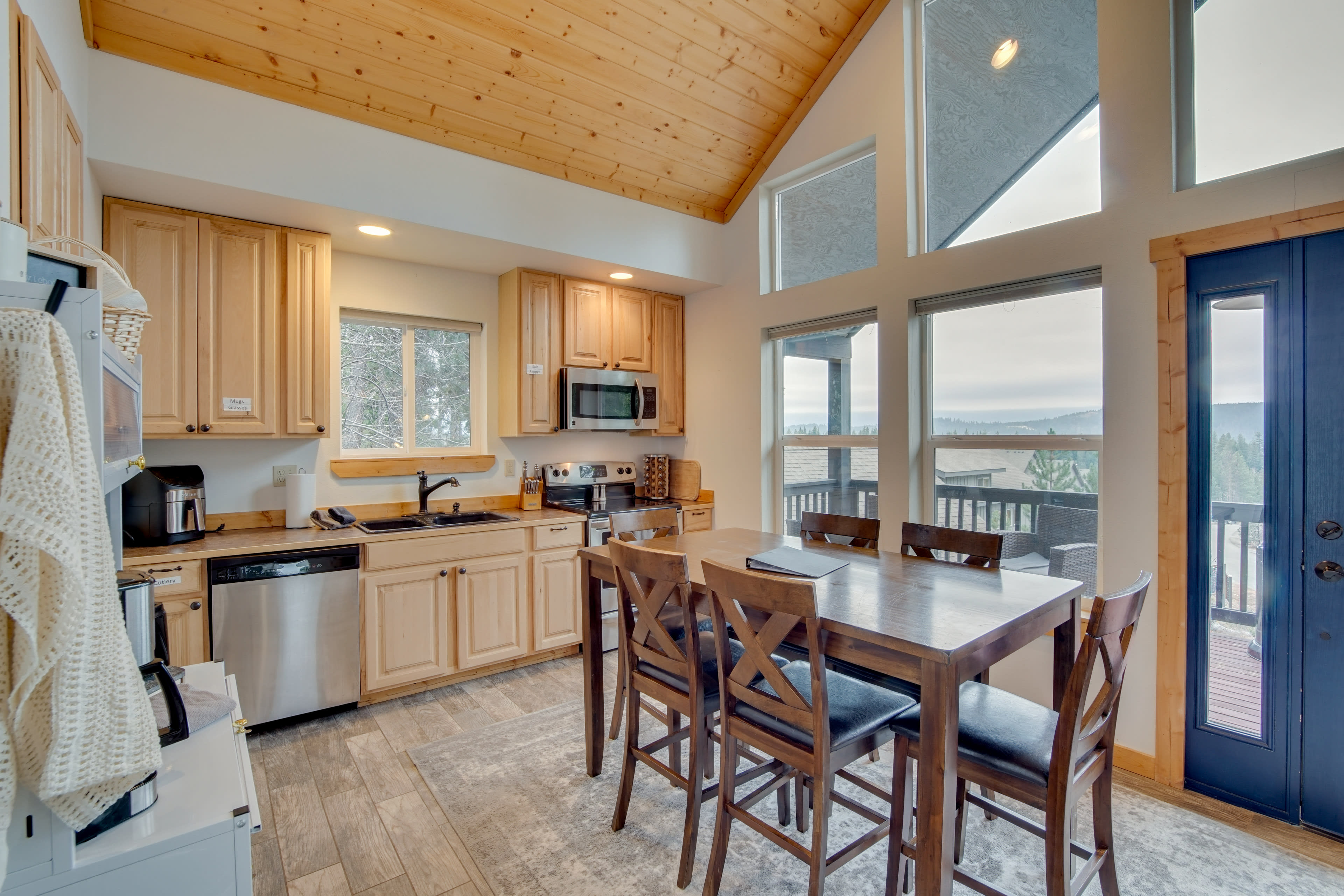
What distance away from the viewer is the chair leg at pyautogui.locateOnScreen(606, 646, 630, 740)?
7.64 feet

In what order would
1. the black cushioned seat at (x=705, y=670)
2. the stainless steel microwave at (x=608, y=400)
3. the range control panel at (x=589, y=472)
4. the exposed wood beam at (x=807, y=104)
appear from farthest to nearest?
the range control panel at (x=589, y=472)
the stainless steel microwave at (x=608, y=400)
the exposed wood beam at (x=807, y=104)
the black cushioned seat at (x=705, y=670)

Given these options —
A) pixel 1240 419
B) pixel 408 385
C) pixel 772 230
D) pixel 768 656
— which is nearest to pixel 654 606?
pixel 768 656

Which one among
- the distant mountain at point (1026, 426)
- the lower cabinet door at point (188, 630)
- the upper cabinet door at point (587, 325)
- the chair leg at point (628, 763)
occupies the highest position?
the upper cabinet door at point (587, 325)

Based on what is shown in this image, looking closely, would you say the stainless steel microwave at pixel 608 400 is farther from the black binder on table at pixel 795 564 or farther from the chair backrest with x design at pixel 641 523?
the black binder on table at pixel 795 564

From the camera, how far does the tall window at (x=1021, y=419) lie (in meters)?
2.71

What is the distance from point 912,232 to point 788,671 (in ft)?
7.66

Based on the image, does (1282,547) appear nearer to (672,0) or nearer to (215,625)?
(672,0)

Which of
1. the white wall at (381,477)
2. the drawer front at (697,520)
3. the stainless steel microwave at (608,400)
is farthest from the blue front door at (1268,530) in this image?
the stainless steel microwave at (608,400)

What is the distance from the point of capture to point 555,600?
3697mm

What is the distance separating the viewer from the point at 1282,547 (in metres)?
2.19

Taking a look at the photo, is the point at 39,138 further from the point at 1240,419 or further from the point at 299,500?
the point at 1240,419

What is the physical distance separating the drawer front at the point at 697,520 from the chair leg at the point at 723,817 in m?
2.48

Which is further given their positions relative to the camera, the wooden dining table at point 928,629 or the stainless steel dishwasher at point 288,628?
the stainless steel dishwasher at point 288,628

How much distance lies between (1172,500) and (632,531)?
2116mm
